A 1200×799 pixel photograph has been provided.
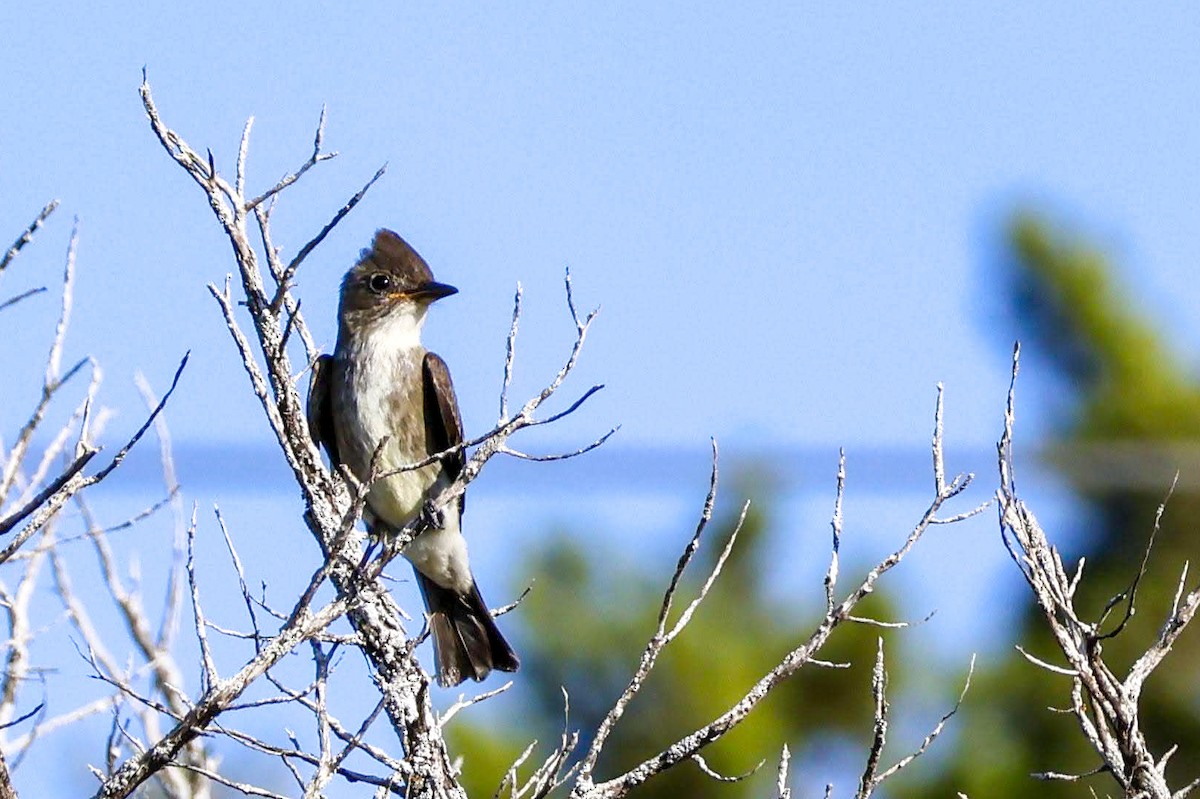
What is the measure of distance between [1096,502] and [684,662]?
7021mm

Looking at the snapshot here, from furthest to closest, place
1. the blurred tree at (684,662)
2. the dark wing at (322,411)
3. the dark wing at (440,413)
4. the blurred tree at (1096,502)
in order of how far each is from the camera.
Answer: the blurred tree at (1096,502)
the blurred tree at (684,662)
the dark wing at (440,413)
the dark wing at (322,411)

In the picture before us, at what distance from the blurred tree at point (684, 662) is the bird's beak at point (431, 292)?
8582 mm

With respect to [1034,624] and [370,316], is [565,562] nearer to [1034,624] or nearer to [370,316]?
[1034,624]

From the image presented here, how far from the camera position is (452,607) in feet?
24.2

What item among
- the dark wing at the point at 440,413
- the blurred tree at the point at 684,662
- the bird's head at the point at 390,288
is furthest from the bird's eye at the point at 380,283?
the blurred tree at the point at 684,662

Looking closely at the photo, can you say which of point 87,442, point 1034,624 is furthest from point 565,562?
point 87,442

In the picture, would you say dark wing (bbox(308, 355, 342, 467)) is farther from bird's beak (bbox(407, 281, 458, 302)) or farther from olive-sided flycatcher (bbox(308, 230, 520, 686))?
bird's beak (bbox(407, 281, 458, 302))

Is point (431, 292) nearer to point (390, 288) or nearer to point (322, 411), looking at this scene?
point (390, 288)

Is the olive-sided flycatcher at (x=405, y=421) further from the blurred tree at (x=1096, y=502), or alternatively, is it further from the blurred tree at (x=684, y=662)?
the blurred tree at (x=1096, y=502)

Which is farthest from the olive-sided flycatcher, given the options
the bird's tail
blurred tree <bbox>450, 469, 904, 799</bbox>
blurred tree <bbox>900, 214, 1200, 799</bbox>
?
blurred tree <bbox>900, 214, 1200, 799</bbox>

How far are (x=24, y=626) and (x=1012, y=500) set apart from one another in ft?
9.26

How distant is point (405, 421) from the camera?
24.4 ft

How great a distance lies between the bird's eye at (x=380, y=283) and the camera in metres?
7.65

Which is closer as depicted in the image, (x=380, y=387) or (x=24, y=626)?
(x=24, y=626)
